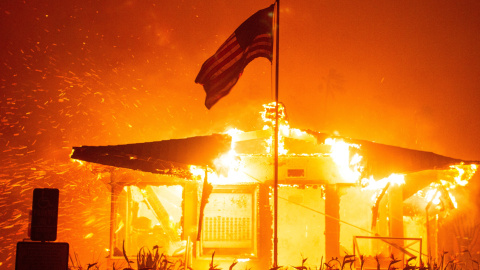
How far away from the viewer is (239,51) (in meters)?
10.3

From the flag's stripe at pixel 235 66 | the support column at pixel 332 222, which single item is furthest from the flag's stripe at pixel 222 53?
the support column at pixel 332 222

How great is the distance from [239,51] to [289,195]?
4877mm

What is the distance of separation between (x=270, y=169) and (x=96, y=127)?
20255 mm

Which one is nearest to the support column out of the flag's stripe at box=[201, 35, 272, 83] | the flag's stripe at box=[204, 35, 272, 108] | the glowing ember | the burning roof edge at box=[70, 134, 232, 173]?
the glowing ember

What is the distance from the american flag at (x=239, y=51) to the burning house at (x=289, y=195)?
4.15 ft

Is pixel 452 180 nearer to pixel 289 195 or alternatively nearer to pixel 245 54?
pixel 289 195

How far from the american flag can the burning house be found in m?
1.26

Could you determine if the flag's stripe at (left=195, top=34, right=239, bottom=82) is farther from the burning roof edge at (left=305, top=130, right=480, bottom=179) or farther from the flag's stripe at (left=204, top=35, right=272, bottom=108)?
the burning roof edge at (left=305, top=130, right=480, bottom=179)

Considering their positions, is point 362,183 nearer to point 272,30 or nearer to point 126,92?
point 272,30

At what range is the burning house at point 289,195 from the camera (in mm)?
11406

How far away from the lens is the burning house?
1141 cm

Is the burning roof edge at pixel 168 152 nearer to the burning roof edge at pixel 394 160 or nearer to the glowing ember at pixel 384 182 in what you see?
the burning roof edge at pixel 394 160

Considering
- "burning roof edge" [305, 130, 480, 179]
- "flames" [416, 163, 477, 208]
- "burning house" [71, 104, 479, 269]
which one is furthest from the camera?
"flames" [416, 163, 477, 208]

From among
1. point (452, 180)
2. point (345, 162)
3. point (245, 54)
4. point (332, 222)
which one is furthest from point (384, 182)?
point (245, 54)
